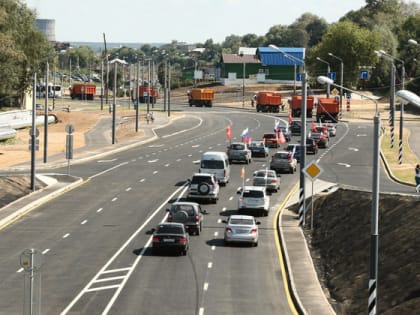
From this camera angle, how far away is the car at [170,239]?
132ft

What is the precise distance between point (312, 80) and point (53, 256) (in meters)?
148

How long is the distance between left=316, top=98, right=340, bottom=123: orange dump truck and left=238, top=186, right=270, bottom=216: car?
65240 millimetres

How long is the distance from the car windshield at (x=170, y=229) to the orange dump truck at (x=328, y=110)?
76.4 meters

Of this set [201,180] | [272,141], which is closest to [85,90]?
[272,141]

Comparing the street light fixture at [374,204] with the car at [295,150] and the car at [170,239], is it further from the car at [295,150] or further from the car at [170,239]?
the car at [295,150]

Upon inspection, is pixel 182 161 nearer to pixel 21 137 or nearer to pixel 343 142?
pixel 343 142

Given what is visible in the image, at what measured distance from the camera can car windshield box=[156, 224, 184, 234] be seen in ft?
132

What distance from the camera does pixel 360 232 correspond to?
1745 inches

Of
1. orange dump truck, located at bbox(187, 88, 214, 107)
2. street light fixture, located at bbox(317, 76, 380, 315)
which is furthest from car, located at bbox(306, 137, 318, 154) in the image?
orange dump truck, located at bbox(187, 88, 214, 107)

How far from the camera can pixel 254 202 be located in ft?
166

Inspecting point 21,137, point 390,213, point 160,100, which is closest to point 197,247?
point 390,213

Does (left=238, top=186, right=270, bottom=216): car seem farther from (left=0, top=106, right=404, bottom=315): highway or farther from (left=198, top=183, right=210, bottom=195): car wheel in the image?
(left=198, top=183, right=210, bottom=195): car wheel

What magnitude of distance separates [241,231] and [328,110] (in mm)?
75184

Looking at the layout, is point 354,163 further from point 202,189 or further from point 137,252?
point 137,252
